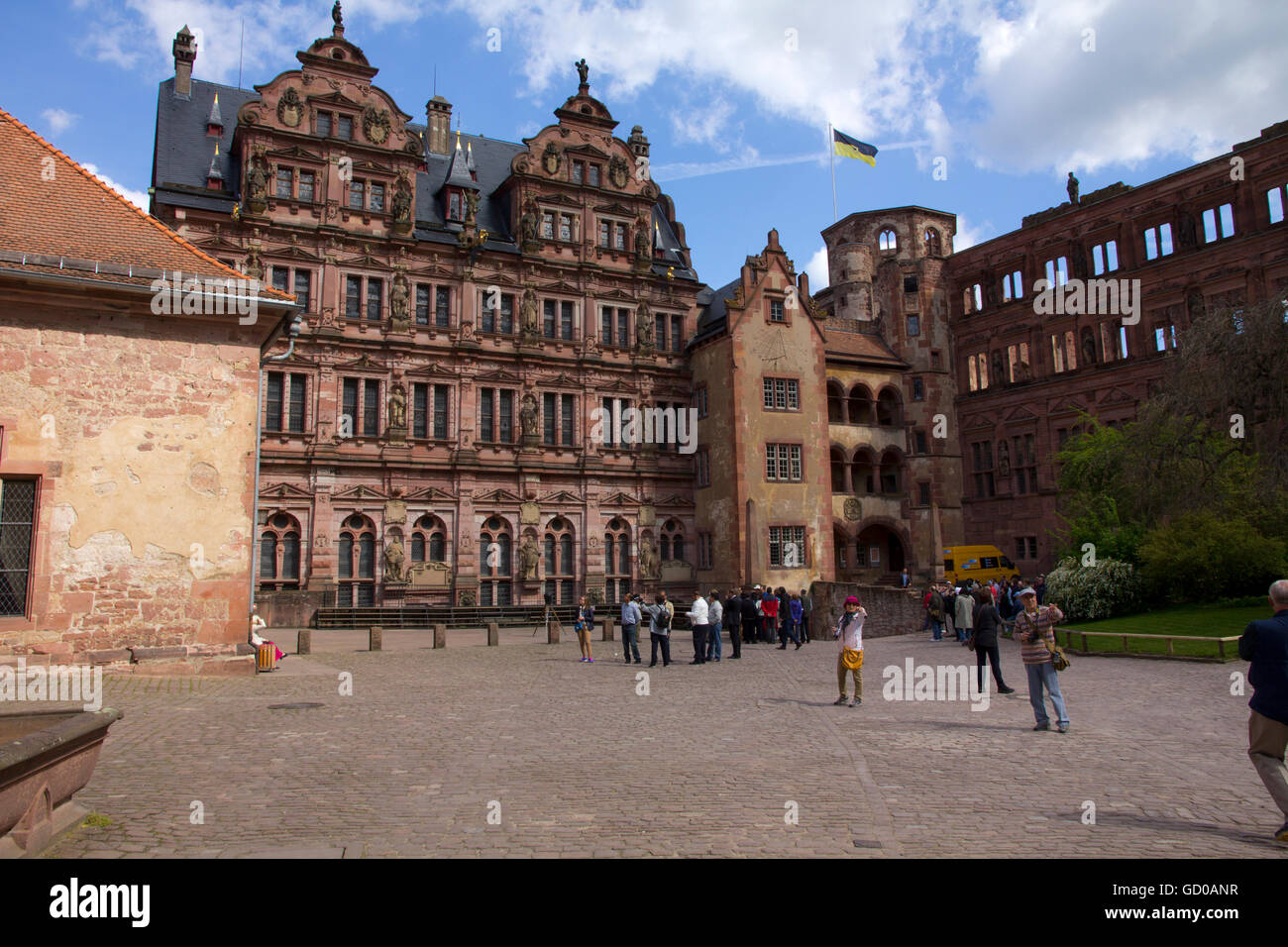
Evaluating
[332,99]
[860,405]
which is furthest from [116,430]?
[860,405]

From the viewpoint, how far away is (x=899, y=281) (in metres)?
49.7

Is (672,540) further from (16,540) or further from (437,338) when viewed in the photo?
(16,540)

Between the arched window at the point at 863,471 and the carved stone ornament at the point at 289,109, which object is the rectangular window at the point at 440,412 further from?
the arched window at the point at 863,471

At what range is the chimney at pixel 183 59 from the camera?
38562 mm

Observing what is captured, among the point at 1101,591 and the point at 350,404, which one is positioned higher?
the point at 350,404

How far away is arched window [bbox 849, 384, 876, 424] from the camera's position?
47.2m

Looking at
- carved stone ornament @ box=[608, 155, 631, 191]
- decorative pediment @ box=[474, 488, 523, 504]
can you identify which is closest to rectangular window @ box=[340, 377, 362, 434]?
decorative pediment @ box=[474, 488, 523, 504]

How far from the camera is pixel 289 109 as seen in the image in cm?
3519

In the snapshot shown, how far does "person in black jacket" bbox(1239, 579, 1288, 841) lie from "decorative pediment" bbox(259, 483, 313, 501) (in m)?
31.8

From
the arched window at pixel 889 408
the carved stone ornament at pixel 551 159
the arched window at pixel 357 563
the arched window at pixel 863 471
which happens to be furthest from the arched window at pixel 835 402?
the arched window at pixel 357 563

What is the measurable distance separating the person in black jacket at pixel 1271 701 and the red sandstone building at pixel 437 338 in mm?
29900

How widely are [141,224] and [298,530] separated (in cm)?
1748

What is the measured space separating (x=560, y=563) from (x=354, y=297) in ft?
44.7

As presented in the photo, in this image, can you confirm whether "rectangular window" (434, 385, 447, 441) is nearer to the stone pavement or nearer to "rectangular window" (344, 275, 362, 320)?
"rectangular window" (344, 275, 362, 320)
